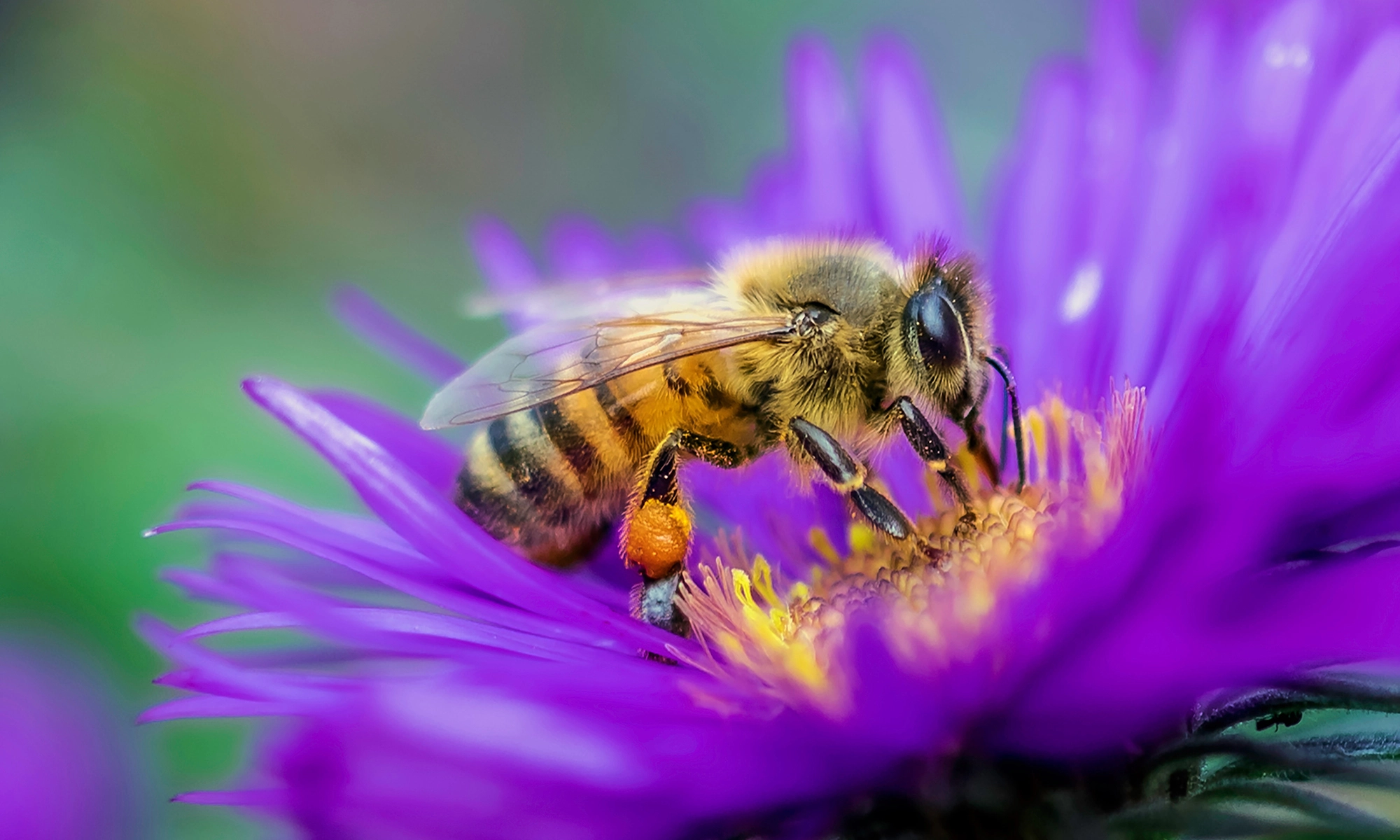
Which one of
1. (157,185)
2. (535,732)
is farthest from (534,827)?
(157,185)

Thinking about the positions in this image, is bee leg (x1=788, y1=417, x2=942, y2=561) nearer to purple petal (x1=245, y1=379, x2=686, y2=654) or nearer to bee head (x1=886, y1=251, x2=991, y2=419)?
bee head (x1=886, y1=251, x2=991, y2=419)

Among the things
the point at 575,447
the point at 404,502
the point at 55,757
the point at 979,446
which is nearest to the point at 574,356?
the point at 575,447

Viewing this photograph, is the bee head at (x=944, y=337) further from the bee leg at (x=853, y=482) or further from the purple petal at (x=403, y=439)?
the purple petal at (x=403, y=439)

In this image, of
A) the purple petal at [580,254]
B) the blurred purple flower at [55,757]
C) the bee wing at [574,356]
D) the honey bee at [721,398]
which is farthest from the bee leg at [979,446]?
the blurred purple flower at [55,757]

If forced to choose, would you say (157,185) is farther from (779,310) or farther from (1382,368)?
(1382,368)

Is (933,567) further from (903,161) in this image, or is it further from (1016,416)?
(903,161)

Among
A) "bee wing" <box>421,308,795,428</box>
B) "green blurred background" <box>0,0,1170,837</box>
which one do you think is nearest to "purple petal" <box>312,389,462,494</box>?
"bee wing" <box>421,308,795,428</box>
